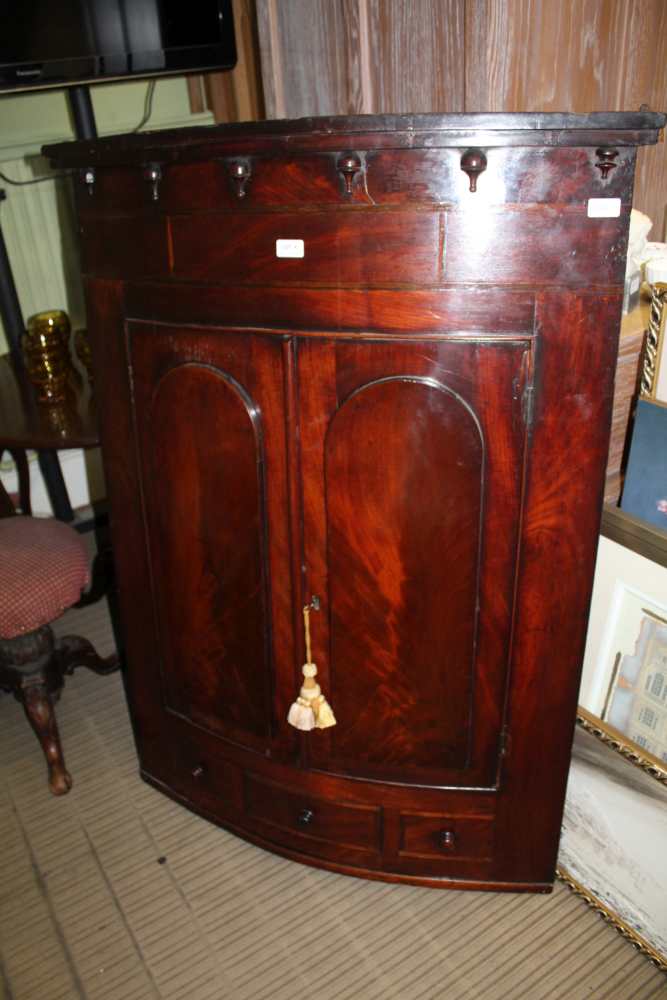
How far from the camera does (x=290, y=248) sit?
4.11 ft

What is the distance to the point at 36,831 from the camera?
1.99 meters

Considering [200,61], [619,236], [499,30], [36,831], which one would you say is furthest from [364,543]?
[200,61]

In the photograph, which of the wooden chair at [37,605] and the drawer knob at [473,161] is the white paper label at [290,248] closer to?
the drawer knob at [473,161]

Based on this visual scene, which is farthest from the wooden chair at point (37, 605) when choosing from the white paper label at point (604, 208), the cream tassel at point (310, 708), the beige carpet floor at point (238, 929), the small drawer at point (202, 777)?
the white paper label at point (604, 208)

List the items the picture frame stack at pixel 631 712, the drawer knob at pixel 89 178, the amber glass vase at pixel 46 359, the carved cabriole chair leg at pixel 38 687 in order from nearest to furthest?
the drawer knob at pixel 89 178
the picture frame stack at pixel 631 712
the carved cabriole chair leg at pixel 38 687
the amber glass vase at pixel 46 359

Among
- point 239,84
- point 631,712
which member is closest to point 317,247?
point 631,712

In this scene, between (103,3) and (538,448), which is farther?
(103,3)

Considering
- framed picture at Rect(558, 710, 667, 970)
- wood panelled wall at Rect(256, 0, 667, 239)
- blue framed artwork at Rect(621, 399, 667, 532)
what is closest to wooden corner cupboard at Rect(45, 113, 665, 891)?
framed picture at Rect(558, 710, 667, 970)

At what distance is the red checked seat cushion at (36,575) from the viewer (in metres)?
1.92

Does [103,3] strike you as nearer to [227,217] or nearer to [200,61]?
[200,61]

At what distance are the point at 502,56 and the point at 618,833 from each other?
1.57m

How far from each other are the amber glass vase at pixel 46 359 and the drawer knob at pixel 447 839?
1481 mm

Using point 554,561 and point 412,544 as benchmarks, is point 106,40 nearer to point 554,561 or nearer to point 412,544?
point 412,544

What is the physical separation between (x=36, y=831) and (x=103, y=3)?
2142 millimetres
